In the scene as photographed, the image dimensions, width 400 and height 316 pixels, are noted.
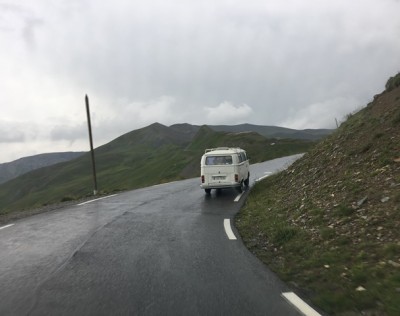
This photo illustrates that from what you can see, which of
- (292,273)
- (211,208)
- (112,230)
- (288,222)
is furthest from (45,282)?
(211,208)

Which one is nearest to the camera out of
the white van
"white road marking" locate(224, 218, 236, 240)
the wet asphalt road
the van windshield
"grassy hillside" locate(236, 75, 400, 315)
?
the wet asphalt road

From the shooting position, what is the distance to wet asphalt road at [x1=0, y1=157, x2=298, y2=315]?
538 centimetres

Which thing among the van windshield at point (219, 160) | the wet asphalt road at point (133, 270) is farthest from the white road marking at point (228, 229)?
the van windshield at point (219, 160)

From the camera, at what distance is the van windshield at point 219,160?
19672mm

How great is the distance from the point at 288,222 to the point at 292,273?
3.72 meters

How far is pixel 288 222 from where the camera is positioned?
408 inches

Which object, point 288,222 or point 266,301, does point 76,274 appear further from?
point 288,222

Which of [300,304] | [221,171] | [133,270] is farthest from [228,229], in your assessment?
[221,171]

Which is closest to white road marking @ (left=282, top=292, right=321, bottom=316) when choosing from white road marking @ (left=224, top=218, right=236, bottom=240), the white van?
white road marking @ (left=224, top=218, right=236, bottom=240)

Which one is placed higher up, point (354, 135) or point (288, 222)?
point (354, 135)

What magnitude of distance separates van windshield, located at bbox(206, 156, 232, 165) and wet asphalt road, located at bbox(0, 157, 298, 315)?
685 centimetres

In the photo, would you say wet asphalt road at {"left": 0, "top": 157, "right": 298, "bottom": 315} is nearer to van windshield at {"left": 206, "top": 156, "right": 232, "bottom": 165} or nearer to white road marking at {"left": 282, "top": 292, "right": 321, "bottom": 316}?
white road marking at {"left": 282, "top": 292, "right": 321, "bottom": 316}

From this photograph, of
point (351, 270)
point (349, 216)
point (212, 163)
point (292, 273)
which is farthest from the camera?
point (212, 163)

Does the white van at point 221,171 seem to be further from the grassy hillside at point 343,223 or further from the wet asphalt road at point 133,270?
the wet asphalt road at point 133,270
